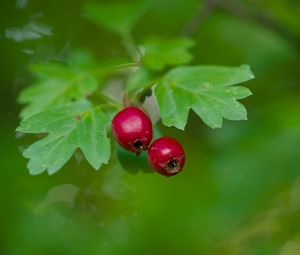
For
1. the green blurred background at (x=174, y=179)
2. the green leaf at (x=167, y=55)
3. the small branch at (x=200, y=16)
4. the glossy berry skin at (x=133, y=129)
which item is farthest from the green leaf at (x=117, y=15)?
the glossy berry skin at (x=133, y=129)

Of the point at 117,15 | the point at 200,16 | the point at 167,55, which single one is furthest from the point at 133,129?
the point at 200,16

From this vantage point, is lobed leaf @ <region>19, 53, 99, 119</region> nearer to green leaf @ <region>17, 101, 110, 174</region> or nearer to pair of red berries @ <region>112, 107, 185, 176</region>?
green leaf @ <region>17, 101, 110, 174</region>

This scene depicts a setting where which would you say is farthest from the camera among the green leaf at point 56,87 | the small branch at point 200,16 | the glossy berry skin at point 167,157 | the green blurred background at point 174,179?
the green blurred background at point 174,179

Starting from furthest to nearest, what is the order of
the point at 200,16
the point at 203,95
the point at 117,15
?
the point at 200,16 → the point at 117,15 → the point at 203,95

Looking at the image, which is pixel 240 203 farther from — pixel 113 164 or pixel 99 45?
pixel 99 45

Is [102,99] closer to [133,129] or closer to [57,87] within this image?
[57,87]

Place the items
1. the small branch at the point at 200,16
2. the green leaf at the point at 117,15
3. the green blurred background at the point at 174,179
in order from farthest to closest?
the green blurred background at the point at 174,179, the small branch at the point at 200,16, the green leaf at the point at 117,15

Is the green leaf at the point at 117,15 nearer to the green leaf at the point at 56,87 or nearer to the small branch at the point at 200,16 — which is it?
the small branch at the point at 200,16
